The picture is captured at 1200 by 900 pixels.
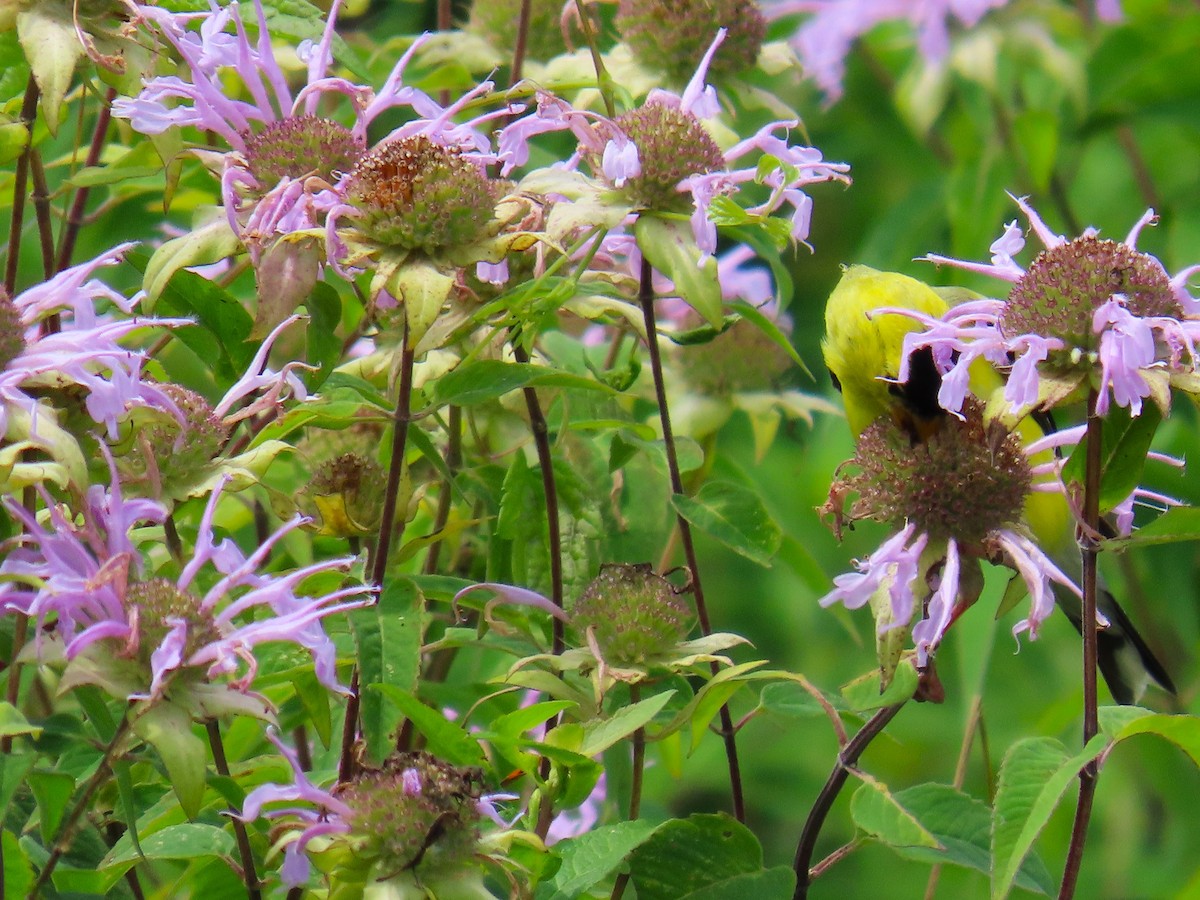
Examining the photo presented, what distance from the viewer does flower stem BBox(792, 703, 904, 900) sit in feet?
2.43

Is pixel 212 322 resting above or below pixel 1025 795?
above

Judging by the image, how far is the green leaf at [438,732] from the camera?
0.62 metres

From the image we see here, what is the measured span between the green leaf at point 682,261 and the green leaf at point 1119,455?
0.18m

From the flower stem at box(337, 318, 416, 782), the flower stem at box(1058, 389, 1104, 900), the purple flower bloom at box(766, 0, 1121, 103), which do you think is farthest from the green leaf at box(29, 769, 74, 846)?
the purple flower bloom at box(766, 0, 1121, 103)

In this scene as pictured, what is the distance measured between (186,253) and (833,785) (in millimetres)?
422

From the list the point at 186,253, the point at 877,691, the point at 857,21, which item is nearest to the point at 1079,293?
the point at 877,691

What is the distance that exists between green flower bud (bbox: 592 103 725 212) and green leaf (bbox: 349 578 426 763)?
257mm

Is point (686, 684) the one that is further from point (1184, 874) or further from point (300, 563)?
point (1184, 874)

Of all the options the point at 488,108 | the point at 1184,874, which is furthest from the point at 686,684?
the point at 1184,874

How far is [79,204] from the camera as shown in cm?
101

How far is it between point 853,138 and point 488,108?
3.33ft

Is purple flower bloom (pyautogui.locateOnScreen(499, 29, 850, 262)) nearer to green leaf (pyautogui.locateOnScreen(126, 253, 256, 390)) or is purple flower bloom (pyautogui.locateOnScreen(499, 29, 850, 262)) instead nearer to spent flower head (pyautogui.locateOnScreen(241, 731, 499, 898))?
green leaf (pyautogui.locateOnScreen(126, 253, 256, 390))

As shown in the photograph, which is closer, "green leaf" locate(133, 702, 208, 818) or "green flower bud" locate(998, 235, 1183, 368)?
"green leaf" locate(133, 702, 208, 818)

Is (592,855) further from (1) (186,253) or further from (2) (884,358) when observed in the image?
(2) (884,358)
